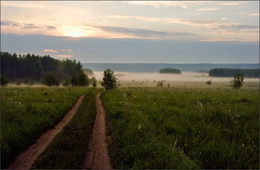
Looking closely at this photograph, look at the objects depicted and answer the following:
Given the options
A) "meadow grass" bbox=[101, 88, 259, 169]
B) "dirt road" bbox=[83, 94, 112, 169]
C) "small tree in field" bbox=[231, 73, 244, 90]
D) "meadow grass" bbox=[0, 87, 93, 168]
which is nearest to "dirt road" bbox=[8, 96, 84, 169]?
"meadow grass" bbox=[0, 87, 93, 168]

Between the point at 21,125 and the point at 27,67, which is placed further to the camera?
the point at 27,67

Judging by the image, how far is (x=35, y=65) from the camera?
12462 cm

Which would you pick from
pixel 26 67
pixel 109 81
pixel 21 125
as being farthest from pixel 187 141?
pixel 26 67

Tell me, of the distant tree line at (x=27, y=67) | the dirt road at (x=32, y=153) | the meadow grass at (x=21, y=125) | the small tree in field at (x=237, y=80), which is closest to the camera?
the dirt road at (x=32, y=153)

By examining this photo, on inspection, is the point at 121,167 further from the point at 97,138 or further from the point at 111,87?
the point at 111,87

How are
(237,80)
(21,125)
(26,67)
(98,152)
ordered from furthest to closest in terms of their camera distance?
1. (26,67)
2. (237,80)
3. (21,125)
4. (98,152)

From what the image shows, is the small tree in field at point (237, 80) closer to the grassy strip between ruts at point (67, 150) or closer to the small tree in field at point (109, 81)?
the small tree in field at point (109, 81)

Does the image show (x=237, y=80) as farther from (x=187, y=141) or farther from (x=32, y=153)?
(x=32, y=153)

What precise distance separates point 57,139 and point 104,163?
3.53m

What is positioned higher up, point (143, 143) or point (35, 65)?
point (35, 65)

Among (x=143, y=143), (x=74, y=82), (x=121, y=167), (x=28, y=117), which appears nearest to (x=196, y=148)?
(x=143, y=143)

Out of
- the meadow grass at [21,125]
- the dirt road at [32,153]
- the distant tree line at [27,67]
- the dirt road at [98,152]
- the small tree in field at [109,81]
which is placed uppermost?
the distant tree line at [27,67]

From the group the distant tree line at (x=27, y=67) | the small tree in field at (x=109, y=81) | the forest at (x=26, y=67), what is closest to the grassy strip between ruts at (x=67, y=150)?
the small tree in field at (x=109, y=81)

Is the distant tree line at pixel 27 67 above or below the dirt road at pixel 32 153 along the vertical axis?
above
